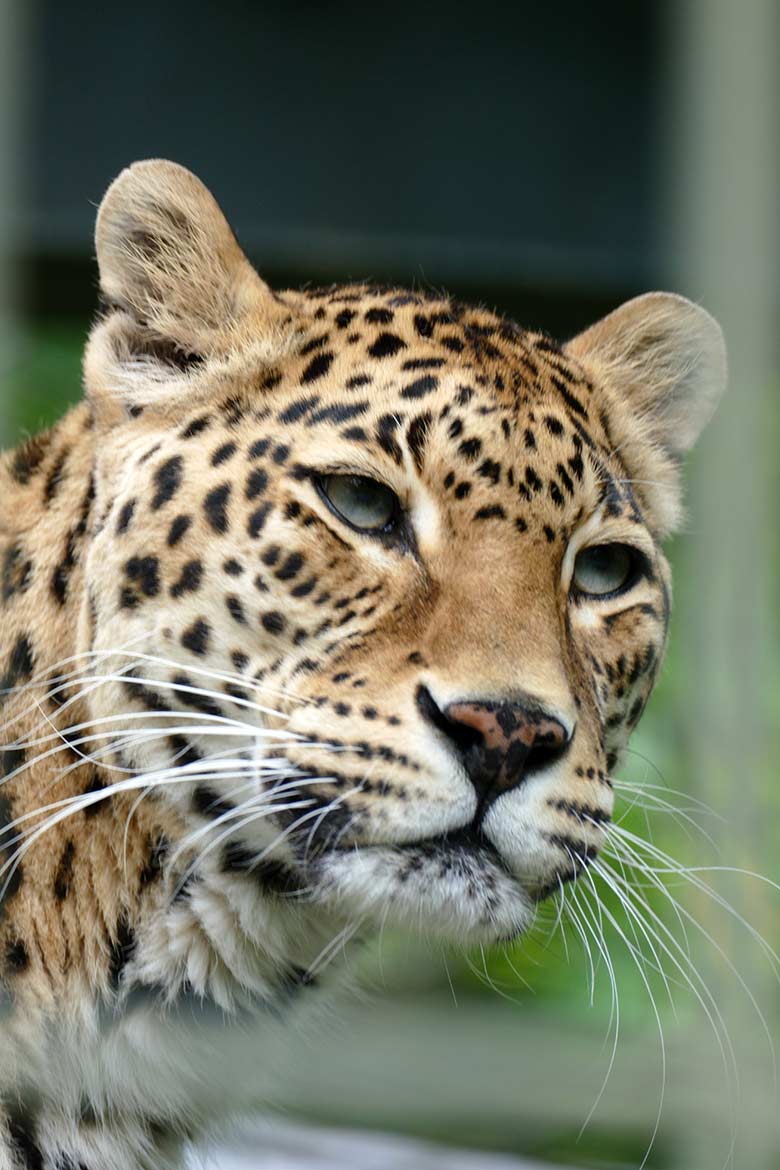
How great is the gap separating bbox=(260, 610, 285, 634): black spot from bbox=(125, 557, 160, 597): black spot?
217 millimetres

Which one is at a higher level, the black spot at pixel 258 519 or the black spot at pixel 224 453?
the black spot at pixel 224 453

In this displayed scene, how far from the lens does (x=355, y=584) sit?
297 cm

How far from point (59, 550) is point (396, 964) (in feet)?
4.08

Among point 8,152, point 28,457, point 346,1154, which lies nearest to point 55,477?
point 28,457

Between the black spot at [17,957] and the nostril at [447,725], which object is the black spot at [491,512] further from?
the black spot at [17,957]

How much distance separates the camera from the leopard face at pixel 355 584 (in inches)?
107

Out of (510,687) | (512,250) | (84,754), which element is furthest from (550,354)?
(512,250)

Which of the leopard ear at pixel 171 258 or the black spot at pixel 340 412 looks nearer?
the black spot at pixel 340 412

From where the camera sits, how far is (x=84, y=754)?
310 centimetres

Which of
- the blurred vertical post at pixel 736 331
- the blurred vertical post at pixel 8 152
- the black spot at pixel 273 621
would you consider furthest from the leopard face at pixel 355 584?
the blurred vertical post at pixel 8 152

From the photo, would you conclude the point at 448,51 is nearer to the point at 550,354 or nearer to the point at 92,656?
the point at 550,354

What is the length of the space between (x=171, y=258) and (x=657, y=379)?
1.17 metres

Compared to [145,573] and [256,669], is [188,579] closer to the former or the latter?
[145,573]

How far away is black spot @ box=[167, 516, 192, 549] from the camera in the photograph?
3025 millimetres
